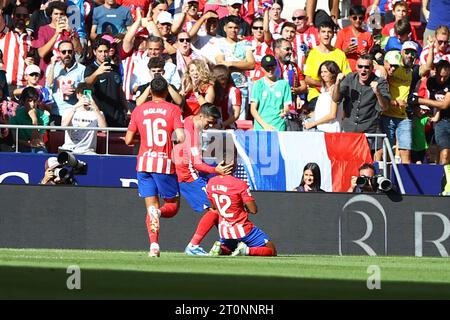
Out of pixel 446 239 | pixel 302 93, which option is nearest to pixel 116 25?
pixel 302 93

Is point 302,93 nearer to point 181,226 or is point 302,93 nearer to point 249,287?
point 181,226

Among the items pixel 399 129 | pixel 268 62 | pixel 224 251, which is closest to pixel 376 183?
pixel 399 129

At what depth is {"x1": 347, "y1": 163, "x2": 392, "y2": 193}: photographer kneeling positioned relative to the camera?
751 inches

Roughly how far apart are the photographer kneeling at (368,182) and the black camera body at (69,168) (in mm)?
Result: 4128

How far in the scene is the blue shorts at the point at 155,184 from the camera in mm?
15312

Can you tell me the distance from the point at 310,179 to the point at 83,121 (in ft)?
12.1

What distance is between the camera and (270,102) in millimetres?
20516

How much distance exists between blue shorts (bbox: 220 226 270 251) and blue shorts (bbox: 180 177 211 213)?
1099mm

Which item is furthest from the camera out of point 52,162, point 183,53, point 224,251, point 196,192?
point 183,53

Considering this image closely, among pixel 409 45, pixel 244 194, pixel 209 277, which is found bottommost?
pixel 209 277

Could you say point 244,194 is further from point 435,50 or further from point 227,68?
point 435,50

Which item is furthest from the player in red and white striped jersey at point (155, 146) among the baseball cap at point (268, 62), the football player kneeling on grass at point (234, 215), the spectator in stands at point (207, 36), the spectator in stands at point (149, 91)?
the spectator in stands at point (207, 36)

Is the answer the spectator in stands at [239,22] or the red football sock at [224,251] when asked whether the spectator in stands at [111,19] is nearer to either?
the spectator in stands at [239,22]
